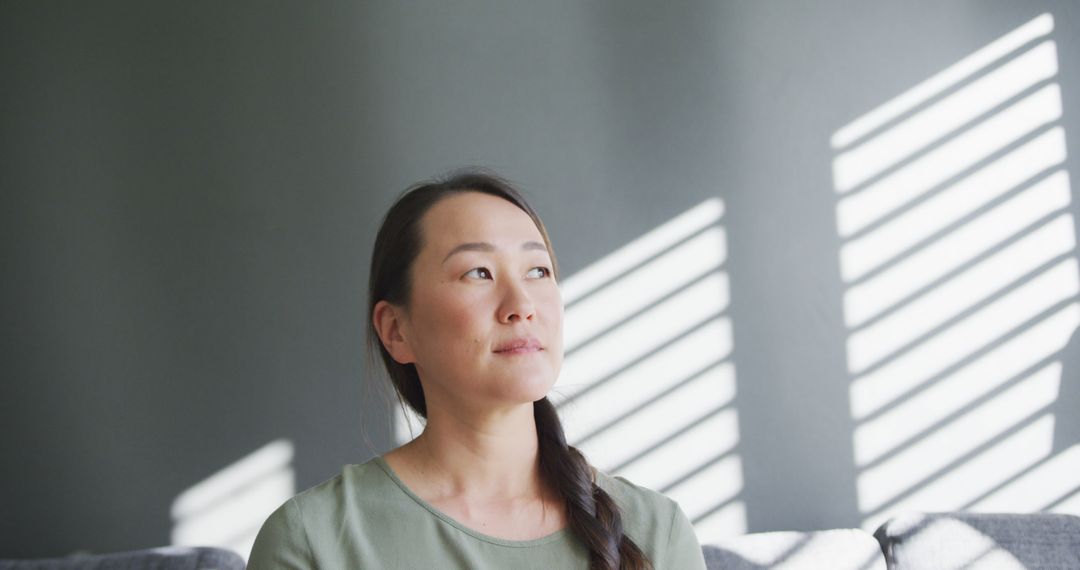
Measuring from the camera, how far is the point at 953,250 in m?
2.51

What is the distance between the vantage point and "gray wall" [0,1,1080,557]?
7.79 ft

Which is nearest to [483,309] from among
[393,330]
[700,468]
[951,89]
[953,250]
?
[393,330]

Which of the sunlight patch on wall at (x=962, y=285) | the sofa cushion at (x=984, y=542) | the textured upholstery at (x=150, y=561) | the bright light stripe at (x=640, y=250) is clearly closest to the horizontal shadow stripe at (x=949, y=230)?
the sunlight patch on wall at (x=962, y=285)

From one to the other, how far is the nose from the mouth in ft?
0.09

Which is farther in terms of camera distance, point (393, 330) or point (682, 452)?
point (682, 452)

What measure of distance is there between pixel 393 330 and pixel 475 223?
0.20 meters

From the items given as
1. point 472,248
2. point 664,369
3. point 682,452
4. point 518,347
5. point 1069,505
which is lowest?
point 1069,505

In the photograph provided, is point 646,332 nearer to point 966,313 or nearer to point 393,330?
point 966,313

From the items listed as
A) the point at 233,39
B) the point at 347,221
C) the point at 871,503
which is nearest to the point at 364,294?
the point at 347,221

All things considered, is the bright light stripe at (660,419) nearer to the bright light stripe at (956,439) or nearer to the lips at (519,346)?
the bright light stripe at (956,439)

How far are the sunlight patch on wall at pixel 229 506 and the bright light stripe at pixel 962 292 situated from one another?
5.04 feet

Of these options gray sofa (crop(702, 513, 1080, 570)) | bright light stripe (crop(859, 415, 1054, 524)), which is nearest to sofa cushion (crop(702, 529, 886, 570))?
gray sofa (crop(702, 513, 1080, 570))

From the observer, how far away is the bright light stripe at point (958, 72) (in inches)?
99.7

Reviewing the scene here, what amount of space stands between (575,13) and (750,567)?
1.45 metres
